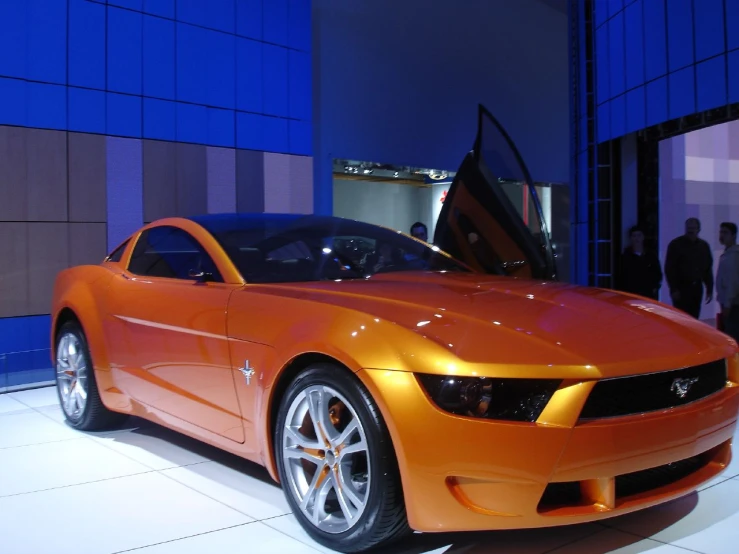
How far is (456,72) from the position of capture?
12.6m

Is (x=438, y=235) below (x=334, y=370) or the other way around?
the other way around

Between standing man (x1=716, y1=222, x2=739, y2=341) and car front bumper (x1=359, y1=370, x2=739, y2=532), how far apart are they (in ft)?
15.5

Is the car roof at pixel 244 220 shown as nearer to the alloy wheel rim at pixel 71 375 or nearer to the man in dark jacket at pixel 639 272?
the alloy wheel rim at pixel 71 375

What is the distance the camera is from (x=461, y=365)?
2268 millimetres

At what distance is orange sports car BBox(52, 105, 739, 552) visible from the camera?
226 centimetres

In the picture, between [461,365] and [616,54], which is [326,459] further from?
[616,54]

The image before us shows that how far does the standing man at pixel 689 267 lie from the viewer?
26.2 ft

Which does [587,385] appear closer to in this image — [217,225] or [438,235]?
[217,225]

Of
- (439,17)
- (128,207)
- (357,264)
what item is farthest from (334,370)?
(439,17)

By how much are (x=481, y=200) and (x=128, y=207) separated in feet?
12.3

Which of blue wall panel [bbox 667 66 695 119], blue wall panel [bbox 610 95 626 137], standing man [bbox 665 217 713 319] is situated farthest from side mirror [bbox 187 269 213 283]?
blue wall panel [bbox 610 95 626 137]

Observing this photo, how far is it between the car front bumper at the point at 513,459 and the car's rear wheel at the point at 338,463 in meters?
0.07

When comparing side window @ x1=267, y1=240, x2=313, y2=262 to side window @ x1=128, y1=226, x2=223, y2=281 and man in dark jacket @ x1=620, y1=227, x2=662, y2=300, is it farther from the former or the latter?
man in dark jacket @ x1=620, y1=227, x2=662, y2=300

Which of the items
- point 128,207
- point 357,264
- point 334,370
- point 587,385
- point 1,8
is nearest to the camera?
point 587,385
